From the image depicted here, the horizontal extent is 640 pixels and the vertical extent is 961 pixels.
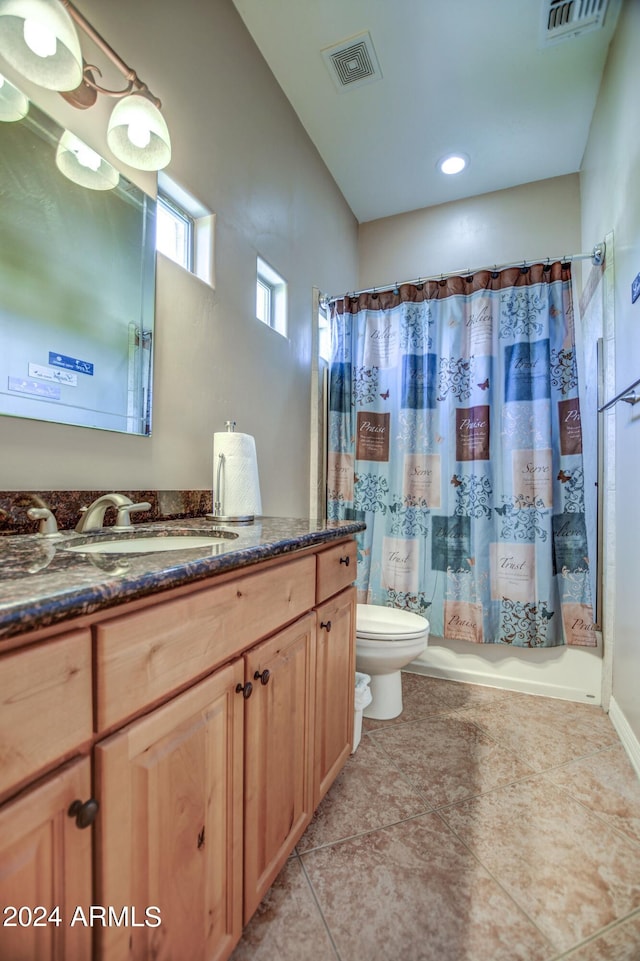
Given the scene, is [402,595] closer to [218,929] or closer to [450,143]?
[218,929]

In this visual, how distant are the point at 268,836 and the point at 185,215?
5.99ft

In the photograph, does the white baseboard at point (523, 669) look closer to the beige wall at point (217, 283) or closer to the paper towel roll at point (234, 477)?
the beige wall at point (217, 283)

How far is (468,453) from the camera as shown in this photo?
204 cm

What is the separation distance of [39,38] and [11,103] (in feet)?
0.46

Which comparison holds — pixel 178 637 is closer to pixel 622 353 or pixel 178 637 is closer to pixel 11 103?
pixel 11 103

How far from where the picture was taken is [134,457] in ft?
3.94

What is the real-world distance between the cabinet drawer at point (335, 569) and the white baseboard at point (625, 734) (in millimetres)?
1174

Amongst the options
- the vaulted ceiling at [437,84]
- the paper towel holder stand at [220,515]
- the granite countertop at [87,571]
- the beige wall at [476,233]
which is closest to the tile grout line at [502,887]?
the granite countertop at [87,571]

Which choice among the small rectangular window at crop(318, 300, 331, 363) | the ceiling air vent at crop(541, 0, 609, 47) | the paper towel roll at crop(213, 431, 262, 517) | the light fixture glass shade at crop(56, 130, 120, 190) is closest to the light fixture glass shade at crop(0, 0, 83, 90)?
the light fixture glass shade at crop(56, 130, 120, 190)

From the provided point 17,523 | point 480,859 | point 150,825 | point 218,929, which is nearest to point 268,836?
point 218,929

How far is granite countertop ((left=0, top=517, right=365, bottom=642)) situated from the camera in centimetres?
42

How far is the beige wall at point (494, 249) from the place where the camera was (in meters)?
1.97

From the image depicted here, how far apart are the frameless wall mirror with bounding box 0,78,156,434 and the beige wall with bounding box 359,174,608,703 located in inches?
74.4

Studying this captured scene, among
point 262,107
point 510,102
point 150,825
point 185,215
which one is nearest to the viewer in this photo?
point 150,825
